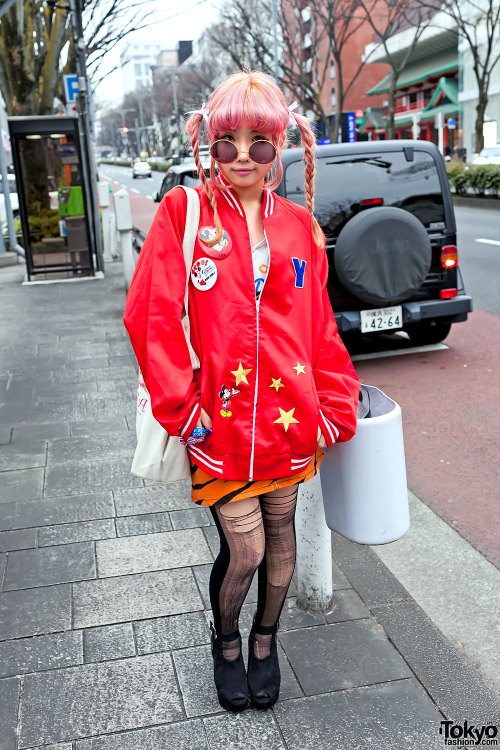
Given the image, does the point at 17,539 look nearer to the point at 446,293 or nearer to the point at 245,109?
the point at 245,109

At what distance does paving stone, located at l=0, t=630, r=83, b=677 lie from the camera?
9.02ft

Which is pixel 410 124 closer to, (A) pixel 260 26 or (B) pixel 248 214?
(A) pixel 260 26

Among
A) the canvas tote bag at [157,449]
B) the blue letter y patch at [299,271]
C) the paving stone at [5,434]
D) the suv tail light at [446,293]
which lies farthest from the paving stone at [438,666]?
the suv tail light at [446,293]

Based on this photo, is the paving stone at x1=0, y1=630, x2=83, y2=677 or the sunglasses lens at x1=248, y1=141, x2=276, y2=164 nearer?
the sunglasses lens at x1=248, y1=141, x2=276, y2=164

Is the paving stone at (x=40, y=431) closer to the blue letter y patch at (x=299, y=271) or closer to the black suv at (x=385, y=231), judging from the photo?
the black suv at (x=385, y=231)

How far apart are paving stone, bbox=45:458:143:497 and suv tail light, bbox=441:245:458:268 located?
11.7 ft

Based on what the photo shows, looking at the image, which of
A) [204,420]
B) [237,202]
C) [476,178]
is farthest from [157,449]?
[476,178]

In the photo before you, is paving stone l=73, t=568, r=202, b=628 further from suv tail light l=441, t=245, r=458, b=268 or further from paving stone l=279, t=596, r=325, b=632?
suv tail light l=441, t=245, r=458, b=268

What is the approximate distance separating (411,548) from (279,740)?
4.88 feet

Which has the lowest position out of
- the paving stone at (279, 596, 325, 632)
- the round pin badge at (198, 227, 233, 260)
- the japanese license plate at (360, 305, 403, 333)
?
the paving stone at (279, 596, 325, 632)

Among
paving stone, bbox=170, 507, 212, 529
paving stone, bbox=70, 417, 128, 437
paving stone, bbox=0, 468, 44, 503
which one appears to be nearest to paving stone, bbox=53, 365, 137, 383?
paving stone, bbox=70, 417, 128, 437

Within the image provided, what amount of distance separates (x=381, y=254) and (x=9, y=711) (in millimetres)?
4551

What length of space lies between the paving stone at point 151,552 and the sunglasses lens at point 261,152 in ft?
6.16

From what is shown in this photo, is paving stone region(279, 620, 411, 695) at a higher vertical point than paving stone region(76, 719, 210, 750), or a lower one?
lower
